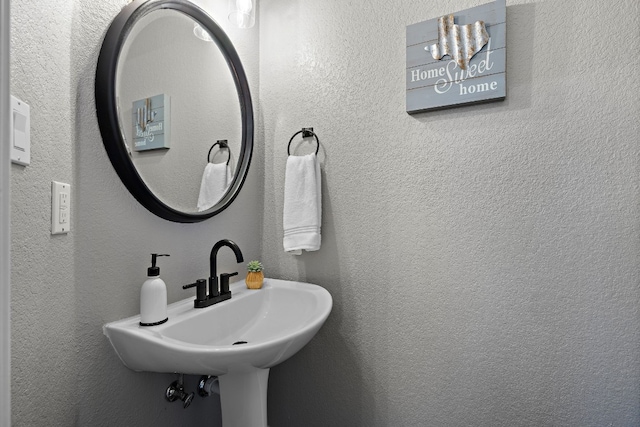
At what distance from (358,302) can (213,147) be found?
2.78 feet

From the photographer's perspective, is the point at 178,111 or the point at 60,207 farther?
the point at 178,111

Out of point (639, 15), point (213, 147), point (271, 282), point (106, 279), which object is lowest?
point (271, 282)

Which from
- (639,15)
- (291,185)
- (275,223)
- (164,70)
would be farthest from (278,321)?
(639,15)

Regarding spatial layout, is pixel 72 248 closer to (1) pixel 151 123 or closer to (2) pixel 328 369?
(1) pixel 151 123

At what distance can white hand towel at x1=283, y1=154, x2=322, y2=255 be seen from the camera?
56.1 inches

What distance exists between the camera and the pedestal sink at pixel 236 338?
90 centimetres

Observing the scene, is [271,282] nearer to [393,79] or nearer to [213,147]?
[213,147]

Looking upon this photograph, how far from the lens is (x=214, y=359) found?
0.88 m

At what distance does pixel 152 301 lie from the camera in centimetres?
101

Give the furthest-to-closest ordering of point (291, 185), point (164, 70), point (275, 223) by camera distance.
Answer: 1. point (275, 223)
2. point (291, 185)
3. point (164, 70)

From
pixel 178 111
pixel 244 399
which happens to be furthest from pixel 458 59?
pixel 244 399

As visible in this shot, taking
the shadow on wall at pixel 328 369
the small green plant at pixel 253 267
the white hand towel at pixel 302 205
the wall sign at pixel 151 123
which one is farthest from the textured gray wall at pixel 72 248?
the shadow on wall at pixel 328 369

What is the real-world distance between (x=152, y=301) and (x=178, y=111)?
0.64m

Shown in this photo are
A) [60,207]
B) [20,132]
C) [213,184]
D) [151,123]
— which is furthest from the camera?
[213,184]
